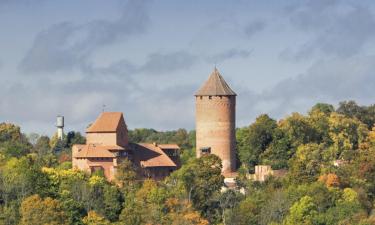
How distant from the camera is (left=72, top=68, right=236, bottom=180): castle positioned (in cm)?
7831

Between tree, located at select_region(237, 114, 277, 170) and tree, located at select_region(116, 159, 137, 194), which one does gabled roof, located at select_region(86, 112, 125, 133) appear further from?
tree, located at select_region(237, 114, 277, 170)

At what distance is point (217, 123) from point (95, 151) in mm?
8559

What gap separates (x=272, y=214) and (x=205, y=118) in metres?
13.3

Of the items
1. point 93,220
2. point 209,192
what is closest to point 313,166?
point 209,192

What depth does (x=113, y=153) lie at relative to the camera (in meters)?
78.6

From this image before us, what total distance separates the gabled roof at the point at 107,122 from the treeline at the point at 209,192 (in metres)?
2.50

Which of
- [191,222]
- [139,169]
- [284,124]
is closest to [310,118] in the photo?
[284,124]

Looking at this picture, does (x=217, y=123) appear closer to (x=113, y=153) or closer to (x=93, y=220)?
Answer: (x=113, y=153)

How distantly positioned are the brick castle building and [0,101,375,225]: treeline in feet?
4.16

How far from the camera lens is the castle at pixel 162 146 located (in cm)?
7831

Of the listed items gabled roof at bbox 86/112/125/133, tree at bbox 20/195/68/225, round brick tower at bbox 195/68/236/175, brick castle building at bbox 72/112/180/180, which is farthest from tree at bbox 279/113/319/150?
tree at bbox 20/195/68/225

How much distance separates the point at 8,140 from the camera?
327 feet

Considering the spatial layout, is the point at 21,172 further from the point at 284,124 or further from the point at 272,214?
the point at 284,124

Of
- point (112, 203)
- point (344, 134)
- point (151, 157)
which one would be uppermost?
point (344, 134)
